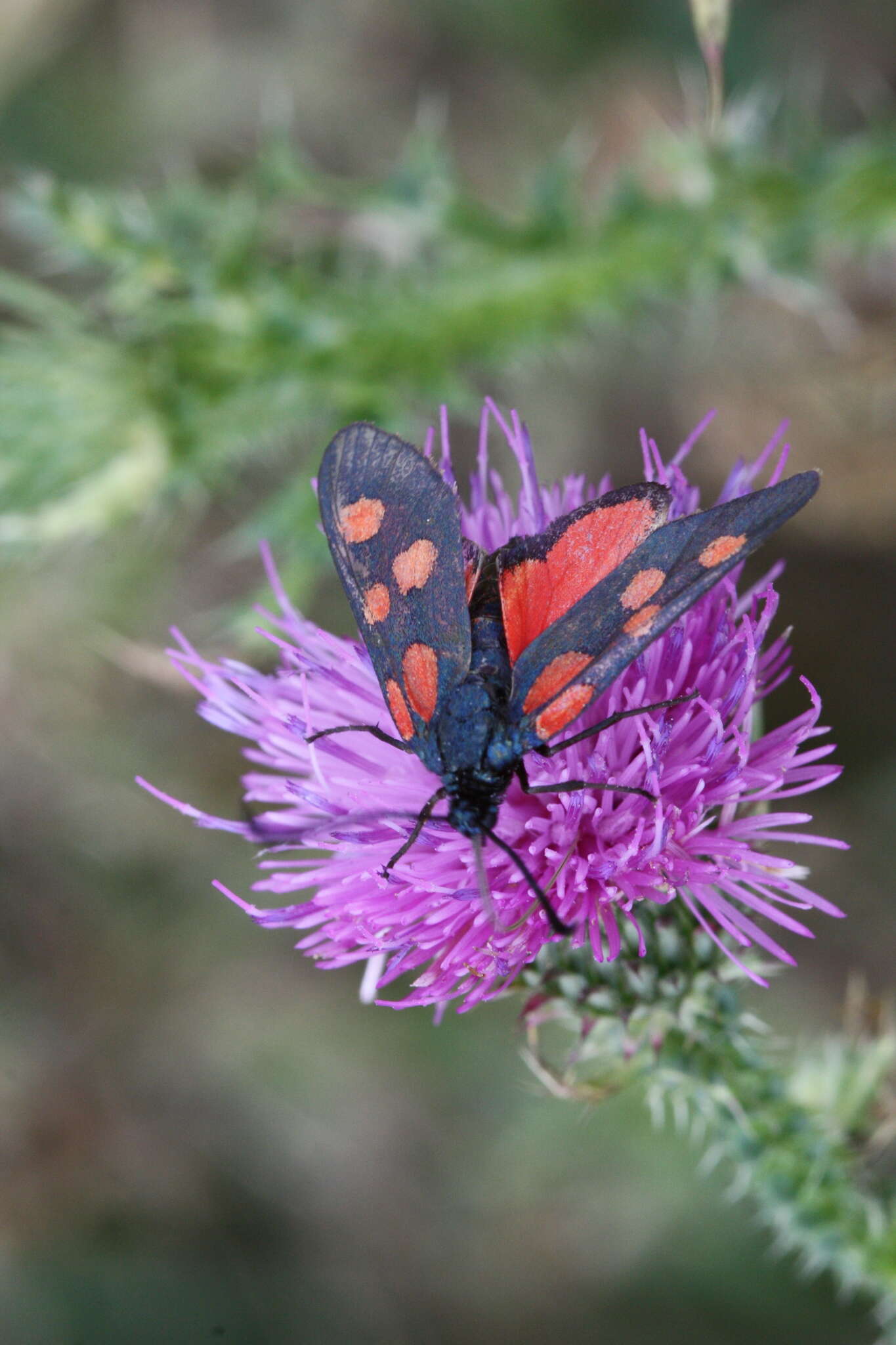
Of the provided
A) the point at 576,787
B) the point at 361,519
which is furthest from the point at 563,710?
the point at 361,519

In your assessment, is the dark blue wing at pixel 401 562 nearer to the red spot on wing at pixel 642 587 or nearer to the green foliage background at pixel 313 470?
the red spot on wing at pixel 642 587

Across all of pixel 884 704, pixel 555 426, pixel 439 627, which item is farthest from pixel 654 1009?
pixel 555 426

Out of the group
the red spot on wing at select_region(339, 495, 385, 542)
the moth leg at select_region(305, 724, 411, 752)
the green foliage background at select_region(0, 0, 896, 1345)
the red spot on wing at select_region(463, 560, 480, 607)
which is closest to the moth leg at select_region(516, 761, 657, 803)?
the moth leg at select_region(305, 724, 411, 752)

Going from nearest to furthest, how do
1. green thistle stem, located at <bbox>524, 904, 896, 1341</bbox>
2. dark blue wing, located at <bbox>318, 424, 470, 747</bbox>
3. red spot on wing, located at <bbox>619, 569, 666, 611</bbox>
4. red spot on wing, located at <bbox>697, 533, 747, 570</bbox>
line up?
red spot on wing, located at <bbox>697, 533, 747, 570</bbox> < red spot on wing, located at <bbox>619, 569, 666, 611</bbox> < dark blue wing, located at <bbox>318, 424, 470, 747</bbox> < green thistle stem, located at <bbox>524, 904, 896, 1341</bbox>

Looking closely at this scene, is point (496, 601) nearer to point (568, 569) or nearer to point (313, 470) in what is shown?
point (568, 569)

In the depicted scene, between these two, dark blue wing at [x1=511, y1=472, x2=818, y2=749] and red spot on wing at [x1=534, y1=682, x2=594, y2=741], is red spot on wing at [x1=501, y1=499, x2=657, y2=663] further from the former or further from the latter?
red spot on wing at [x1=534, y1=682, x2=594, y2=741]
